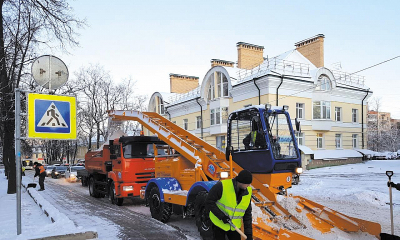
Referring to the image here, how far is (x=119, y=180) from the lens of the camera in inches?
487

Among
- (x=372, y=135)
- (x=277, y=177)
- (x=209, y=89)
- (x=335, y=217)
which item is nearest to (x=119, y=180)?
(x=277, y=177)

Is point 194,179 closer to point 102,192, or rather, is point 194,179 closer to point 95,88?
point 102,192

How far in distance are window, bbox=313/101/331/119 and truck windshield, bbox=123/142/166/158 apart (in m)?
18.6

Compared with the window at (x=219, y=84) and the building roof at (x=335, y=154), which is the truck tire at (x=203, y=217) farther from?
the window at (x=219, y=84)

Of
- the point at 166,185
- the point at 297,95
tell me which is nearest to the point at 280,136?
the point at 166,185

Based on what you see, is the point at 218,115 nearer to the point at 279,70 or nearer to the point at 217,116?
the point at 217,116

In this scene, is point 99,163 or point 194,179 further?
point 99,163

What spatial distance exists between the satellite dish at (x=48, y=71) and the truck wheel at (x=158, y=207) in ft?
14.5

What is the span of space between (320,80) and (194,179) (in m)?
22.2

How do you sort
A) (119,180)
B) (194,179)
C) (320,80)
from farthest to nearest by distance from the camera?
(320,80)
(119,180)
(194,179)

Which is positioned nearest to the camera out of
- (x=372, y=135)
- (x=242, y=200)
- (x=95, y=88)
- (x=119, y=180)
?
(x=242, y=200)

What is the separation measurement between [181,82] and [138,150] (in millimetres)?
31106

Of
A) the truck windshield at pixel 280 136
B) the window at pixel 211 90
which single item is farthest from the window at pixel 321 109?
the truck windshield at pixel 280 136

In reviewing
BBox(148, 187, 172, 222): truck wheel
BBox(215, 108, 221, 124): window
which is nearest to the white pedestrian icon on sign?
BBox(148, 187, 172, 222): truck wheel
